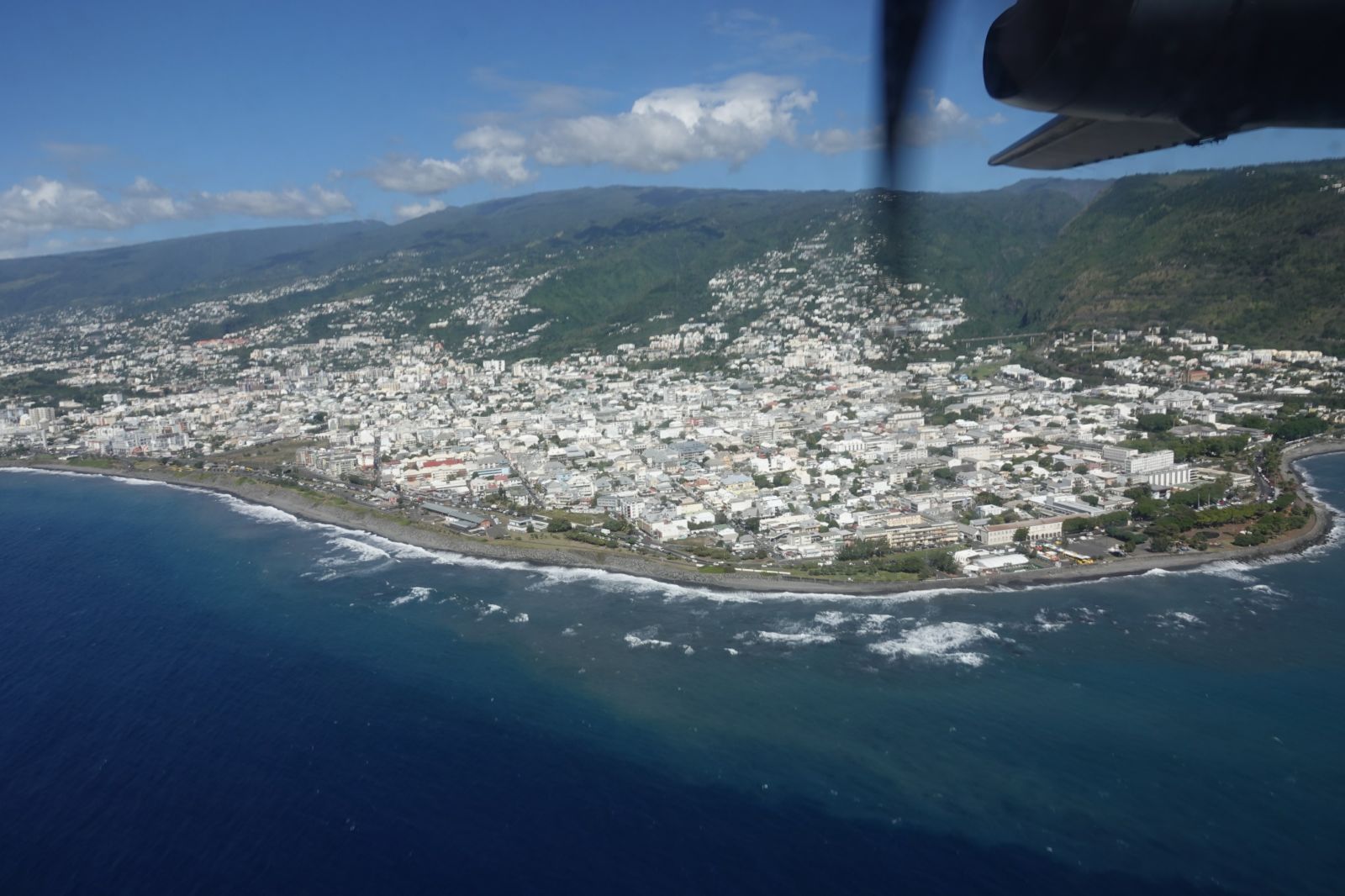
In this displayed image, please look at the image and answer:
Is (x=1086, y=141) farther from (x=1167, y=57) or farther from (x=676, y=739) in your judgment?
(x=676, y=739)

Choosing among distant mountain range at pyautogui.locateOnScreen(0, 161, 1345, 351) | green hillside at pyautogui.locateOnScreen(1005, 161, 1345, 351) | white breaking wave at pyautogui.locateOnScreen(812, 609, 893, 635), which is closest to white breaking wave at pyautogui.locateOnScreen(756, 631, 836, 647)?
white breaking wave at pyautogui.locateOnScreen(812, 609, 893, 635)

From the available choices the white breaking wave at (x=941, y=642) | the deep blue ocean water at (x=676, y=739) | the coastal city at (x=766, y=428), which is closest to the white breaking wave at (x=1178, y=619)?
the deep blue ocean water at (x=676, y=739)

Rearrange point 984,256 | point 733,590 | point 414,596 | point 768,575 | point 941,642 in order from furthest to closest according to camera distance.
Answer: point 984,256
point 768,575
point 414,596
point 733,590
point 941,642

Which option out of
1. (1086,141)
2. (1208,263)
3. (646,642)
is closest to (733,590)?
(646,642)

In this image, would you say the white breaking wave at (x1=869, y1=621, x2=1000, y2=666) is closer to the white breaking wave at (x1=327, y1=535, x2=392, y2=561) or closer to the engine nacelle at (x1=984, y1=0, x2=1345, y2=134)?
the white breaking wave at (x1=327, y1=535, x2=392, y2=561)

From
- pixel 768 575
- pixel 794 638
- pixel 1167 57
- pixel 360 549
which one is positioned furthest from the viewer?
pixel 360 549

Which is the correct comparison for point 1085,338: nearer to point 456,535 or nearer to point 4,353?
point 456,535

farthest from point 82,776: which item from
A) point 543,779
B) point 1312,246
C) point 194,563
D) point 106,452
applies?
point 1312,246
